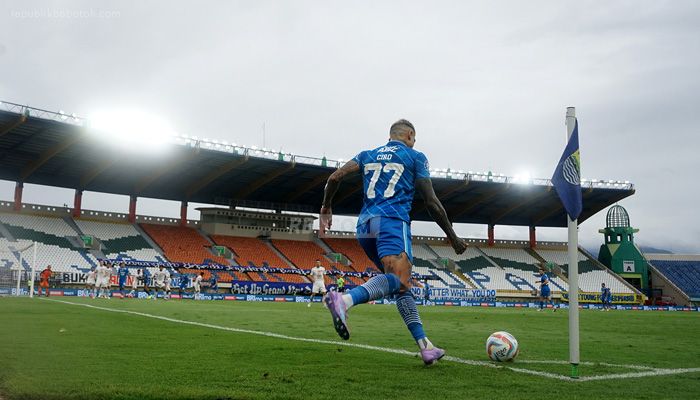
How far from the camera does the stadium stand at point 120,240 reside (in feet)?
133

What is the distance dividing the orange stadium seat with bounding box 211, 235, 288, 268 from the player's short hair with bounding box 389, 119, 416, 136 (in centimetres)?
4027

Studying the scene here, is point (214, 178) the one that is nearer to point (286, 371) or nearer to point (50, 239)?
point (50, 239)

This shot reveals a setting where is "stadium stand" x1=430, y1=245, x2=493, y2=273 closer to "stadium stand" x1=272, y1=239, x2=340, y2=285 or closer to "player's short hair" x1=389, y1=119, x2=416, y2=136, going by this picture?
"stadium stand" x1=272, y1=239, x2=340, y2=285

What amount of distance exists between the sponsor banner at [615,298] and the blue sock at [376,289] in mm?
48429

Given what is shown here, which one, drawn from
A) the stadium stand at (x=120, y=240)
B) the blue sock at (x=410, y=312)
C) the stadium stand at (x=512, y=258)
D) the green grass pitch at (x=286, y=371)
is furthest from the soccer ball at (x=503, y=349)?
the stadium stand at (x=512, y=258)

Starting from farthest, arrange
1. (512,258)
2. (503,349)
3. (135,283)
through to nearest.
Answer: (512,258) → (135,283) → (503,349)

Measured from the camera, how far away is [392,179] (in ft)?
17.2

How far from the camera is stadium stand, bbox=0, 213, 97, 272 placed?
3656cm

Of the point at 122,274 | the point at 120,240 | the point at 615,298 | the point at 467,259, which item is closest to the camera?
the point at 122,274

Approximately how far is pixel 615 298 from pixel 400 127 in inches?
2069

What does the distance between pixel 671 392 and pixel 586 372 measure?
3.08 feet

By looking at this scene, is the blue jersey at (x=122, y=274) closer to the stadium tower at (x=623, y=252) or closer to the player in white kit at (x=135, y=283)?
the player in white kit at (x=135, y=283)

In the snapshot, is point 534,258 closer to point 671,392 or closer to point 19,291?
point 19,291

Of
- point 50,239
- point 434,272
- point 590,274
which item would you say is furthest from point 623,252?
point 50,239
